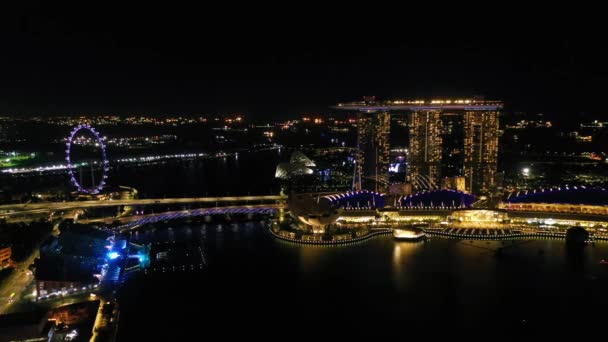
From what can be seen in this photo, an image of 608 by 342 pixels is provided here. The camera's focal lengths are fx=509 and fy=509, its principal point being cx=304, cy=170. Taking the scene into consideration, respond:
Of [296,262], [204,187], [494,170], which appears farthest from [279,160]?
[296,262]

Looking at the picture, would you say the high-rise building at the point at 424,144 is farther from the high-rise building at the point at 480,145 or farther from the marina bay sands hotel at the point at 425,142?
the high-rise building at the point at 480,145

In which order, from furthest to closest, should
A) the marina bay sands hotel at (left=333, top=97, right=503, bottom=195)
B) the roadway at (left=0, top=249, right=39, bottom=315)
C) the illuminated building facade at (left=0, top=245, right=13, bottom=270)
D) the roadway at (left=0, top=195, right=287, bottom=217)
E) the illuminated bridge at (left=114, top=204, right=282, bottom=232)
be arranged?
the marina bay sands hotel at (left=333, top=97, right=503, bottom=195), the roadway at (left=0, top=195, right=287, bottom=217), the illuminated bridge at (left=114, top=204, right=282, bottom=232), the illuminated building facade at (left=0, top=245, right=13, bottom=270), the roadway at (left=0, top=249, right=39, bottom=315)

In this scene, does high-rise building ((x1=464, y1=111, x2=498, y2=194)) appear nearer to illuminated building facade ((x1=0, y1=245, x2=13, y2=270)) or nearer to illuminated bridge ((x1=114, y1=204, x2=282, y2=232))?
illuminated bridge ((x1=114, y1=204, x2=282, y2=232))

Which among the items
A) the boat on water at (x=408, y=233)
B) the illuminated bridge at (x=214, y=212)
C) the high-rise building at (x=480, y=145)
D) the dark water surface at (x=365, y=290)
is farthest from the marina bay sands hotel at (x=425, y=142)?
the dark water surface at (x=365, y=290)

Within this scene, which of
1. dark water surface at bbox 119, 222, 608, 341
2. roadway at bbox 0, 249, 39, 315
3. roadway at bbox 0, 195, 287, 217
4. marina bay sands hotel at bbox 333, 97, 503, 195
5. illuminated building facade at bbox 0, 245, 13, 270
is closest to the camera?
dark water surface at bbox 119, 222, 608, 341

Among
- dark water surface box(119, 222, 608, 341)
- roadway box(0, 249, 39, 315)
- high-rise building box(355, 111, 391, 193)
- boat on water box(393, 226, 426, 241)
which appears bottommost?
dark water surface box(119, 222, 608, 341)

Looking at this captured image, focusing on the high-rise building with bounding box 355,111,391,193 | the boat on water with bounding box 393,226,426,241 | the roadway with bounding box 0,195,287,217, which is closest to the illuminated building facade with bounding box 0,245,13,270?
the roadway with bounding box 0,195,287,217

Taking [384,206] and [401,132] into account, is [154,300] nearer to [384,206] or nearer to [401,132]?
[384,206]
